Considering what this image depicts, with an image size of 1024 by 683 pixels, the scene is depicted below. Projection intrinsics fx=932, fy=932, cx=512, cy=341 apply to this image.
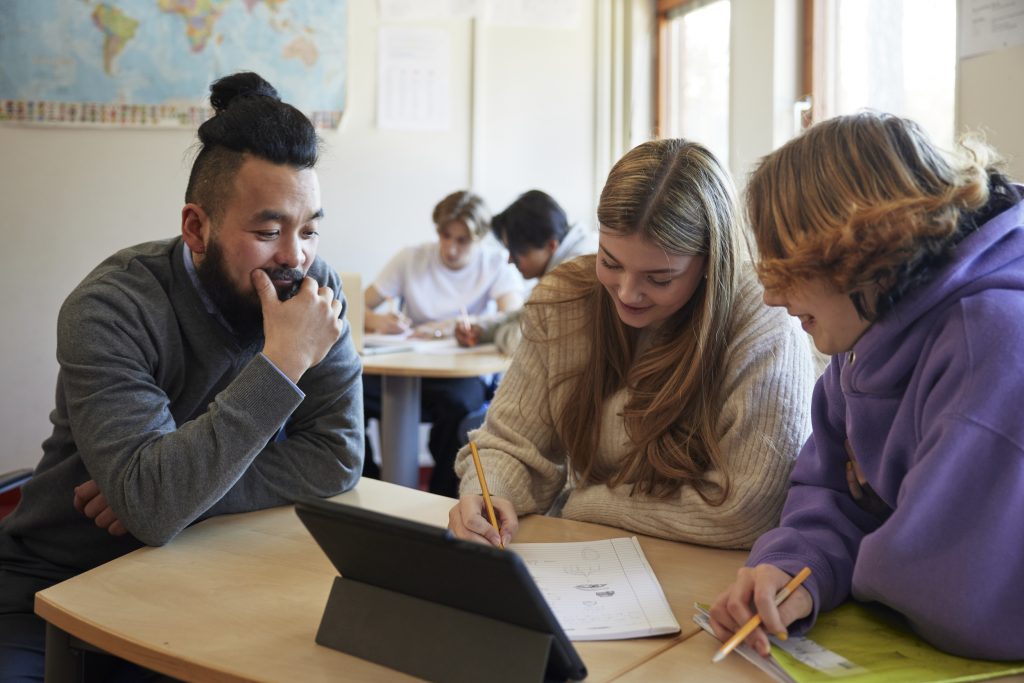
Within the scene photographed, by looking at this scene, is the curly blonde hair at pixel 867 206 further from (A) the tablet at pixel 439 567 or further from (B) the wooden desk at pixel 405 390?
(B) the wooden desk at pixel 405 390

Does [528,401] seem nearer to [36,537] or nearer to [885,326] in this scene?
[885,326]

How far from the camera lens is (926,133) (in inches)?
39.1

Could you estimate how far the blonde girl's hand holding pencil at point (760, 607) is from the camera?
924mm

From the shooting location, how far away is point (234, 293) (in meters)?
1.42

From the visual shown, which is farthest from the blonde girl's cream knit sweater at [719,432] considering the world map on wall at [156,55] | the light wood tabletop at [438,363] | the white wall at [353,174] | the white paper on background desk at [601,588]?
the world map on wall at [156,55]

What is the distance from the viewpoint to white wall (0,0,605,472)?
12.5 feet

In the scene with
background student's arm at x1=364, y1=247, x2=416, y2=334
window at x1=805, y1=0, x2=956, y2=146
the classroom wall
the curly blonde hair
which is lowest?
background student's arm at x1=364, y1=247, x2=416, y2=334

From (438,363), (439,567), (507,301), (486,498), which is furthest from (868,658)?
(507,301)

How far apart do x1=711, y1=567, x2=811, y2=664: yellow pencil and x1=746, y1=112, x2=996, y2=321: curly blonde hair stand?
282 millimetres

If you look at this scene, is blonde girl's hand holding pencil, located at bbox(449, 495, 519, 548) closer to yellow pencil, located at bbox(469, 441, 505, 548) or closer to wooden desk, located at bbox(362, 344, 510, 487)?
yellow pencil, located at bbox(469, 441, 505, 548)

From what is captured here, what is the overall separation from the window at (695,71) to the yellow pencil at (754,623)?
2922 mm

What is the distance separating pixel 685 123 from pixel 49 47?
2716mm

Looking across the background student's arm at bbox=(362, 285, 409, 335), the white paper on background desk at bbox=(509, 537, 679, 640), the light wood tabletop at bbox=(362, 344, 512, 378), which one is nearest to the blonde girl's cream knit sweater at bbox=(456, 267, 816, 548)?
the white paper on background desk at bbox=(509, 537, 679, 640)

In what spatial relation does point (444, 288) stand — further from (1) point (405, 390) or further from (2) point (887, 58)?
(2) point (887, 58)
